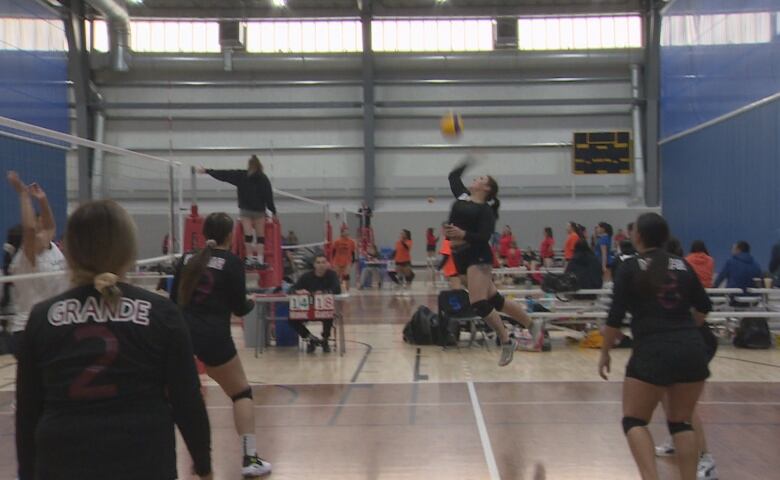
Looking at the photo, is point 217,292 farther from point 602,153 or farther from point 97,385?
point 602,153

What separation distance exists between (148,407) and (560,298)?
10521mm

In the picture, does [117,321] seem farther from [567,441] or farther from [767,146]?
[767,146]

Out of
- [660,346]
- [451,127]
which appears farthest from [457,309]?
[660,346]

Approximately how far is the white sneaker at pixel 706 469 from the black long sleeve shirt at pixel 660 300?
1257 mm

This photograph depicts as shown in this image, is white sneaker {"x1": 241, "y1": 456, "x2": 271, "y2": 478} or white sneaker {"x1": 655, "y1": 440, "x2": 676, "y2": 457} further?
white sneaker {"x1": 655, "y1": 440, "x2": 676, "y2": 457}

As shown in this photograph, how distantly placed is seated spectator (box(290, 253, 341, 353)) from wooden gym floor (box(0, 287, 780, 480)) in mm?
279

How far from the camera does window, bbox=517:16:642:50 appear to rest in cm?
2808

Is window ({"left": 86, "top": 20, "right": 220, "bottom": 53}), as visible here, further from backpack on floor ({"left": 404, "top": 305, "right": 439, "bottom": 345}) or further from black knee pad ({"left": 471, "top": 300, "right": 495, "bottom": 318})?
black knee pad ({"left": 471, "top": 300, "right": 495, "bottom": 318})

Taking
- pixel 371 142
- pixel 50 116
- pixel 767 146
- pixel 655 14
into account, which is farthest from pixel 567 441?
pixel 655 14

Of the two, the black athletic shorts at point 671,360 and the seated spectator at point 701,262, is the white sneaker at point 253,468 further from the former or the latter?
the seated spectator at point 701,262

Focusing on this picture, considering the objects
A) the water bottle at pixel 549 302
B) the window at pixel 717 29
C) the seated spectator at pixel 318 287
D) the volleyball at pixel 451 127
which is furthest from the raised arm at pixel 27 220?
the window at pixel 717 29

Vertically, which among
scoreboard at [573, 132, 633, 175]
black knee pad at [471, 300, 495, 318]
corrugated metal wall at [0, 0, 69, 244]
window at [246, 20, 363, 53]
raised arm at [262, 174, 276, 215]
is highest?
window at [246, 20, 363, 53]

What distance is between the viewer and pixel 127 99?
28.0 metres

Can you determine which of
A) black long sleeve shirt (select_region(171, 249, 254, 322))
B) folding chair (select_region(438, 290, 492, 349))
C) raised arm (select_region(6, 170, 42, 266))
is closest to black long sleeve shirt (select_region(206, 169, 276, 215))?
folding chair (select_region(438, 290, 492, 349))
